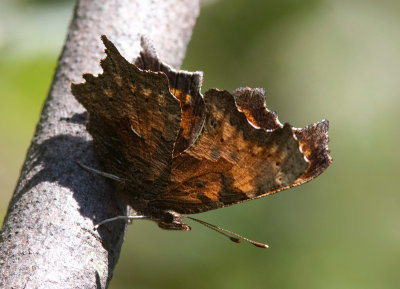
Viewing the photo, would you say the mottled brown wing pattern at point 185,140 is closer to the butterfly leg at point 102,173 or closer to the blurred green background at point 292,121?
the butterfly leg at point 102,173

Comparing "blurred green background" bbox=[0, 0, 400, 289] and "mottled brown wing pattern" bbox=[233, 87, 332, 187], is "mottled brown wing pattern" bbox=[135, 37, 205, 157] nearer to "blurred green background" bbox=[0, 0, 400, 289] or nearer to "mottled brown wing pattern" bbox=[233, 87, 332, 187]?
"mottled brown wing pattern" bbox=[233, 87, 332, 187]

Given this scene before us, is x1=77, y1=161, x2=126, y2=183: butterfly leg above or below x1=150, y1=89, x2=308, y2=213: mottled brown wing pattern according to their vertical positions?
below

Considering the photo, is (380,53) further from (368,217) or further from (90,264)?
(90,264)

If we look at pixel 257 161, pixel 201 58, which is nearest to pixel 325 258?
pixel 257 161

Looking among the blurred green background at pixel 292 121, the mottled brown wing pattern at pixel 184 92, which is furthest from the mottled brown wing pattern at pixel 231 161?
the blurred green background at pixel 292 121

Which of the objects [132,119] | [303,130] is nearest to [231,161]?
[303,130]

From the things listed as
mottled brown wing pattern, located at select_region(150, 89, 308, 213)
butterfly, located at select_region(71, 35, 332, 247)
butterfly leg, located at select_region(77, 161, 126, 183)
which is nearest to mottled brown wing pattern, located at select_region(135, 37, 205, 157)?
butterfly, located at select_region(71, 35, 332, 247)

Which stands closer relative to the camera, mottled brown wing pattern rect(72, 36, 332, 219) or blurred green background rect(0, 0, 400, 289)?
mottled brown wing pattern rect(72, 36, 332, 219)
